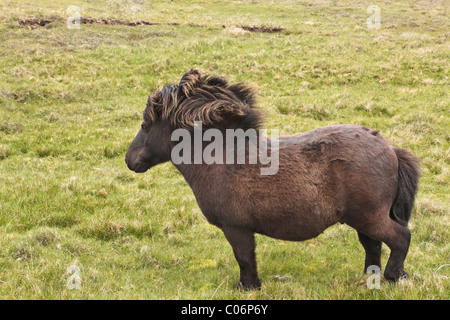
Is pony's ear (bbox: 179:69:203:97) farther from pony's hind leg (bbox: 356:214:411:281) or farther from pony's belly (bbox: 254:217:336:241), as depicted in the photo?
pony's hind leg (bbox: 356:214:411:281)

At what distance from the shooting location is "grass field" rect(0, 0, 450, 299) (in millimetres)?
5156

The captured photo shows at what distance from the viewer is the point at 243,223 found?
458 cm

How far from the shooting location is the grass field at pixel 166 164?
5156 millimetres

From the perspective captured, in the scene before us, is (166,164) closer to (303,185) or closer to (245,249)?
(245,249)

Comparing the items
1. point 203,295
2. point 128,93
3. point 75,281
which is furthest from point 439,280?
point 128,93

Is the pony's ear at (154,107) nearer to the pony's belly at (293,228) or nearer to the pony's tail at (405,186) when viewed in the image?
the pony's belly at (293,228)

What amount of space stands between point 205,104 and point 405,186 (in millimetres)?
2514

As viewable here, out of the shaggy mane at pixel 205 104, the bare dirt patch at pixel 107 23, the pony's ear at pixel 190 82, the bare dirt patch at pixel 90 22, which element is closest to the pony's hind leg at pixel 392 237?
the shaggy mane at pixel 205 104

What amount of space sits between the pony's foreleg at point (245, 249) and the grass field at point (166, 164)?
8.7 inches

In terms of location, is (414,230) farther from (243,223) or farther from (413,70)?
(413,70)

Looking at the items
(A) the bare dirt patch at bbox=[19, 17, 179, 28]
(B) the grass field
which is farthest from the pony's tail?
(A) the bare dirt patch at bbox=[19, 17, 179, 28]

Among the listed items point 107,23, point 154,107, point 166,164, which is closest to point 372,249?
point 154,107

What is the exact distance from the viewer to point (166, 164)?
10.5 meters
